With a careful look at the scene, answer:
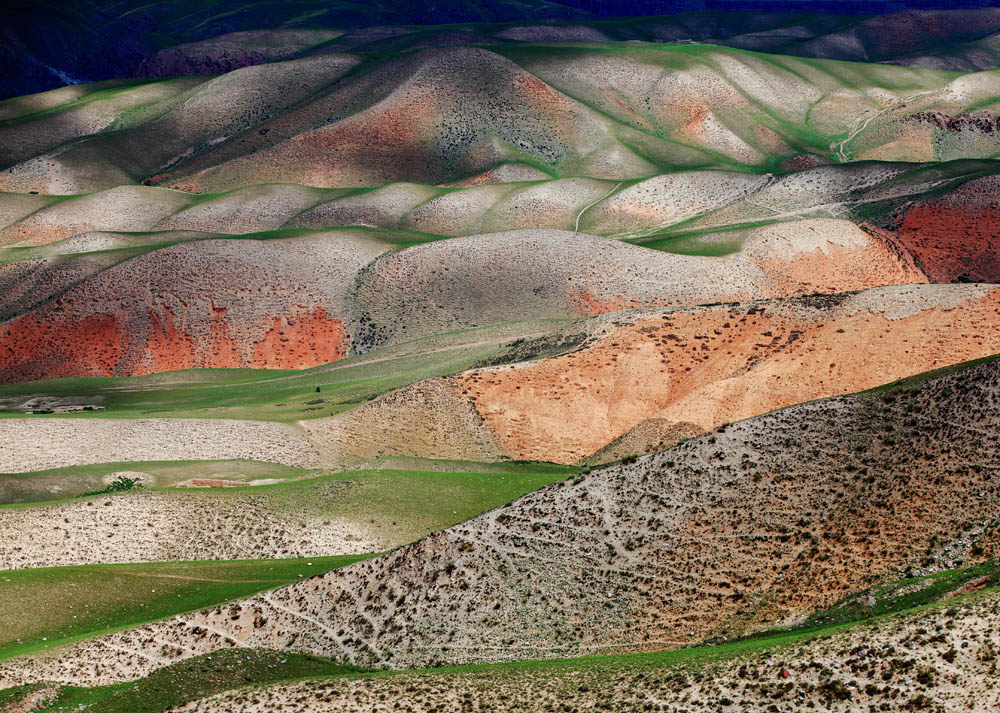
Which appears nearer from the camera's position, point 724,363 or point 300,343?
point 724,363

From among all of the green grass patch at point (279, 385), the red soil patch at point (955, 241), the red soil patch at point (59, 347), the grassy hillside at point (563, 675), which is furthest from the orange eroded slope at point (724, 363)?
the red soil patch at point (955, 241)

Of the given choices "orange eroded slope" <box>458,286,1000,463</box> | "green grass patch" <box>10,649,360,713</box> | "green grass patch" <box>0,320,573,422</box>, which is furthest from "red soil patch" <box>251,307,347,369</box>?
"green grass patch" <box>10,649,360,713</box>

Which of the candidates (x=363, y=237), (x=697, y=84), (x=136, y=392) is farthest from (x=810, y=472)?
(x=697, y=84)

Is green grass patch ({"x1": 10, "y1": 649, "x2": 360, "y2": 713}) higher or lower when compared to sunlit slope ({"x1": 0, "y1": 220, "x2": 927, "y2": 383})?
higher

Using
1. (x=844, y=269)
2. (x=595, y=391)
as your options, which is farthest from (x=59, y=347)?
(x=844, y=269)

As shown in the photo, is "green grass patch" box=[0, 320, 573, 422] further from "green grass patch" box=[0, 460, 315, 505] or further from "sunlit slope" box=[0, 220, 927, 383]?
"sunlit slope" box=[0, 220, 927, 383]

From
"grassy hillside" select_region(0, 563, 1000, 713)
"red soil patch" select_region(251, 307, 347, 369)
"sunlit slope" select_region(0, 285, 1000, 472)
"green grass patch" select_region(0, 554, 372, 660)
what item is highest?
"grassy hillside" select_region(0, 563, 1000, 713)

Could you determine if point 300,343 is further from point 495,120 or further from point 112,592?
point 495,120
